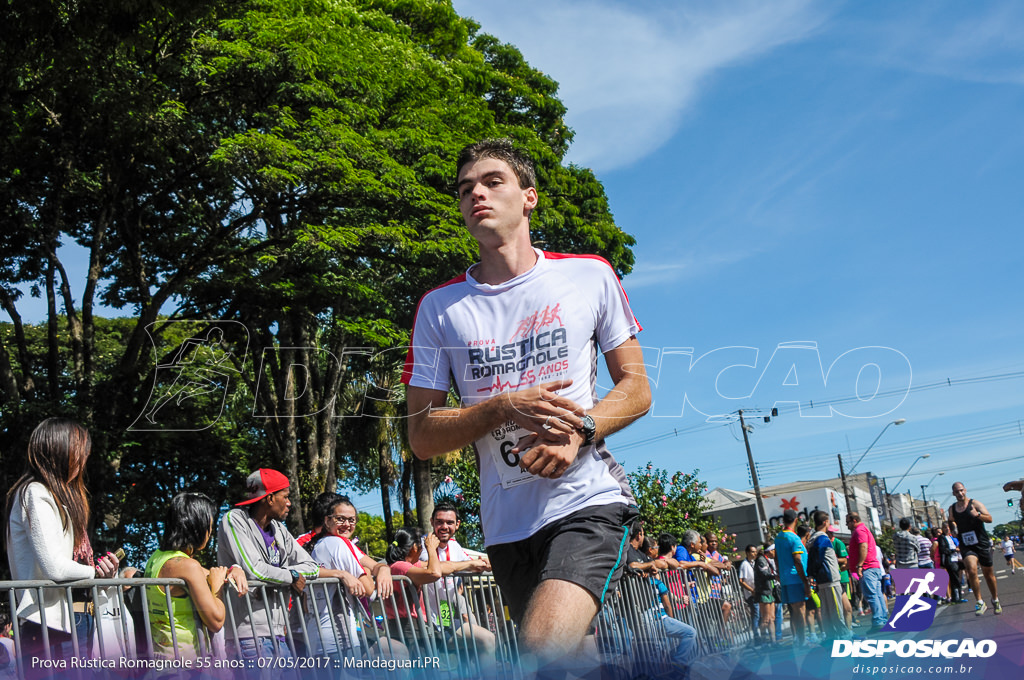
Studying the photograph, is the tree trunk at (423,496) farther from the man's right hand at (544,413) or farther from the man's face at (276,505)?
the man's right hand at (544,413)

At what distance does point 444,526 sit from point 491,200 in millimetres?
5323

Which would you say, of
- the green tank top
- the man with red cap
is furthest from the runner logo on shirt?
the man with red cap

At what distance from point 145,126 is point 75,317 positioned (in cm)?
450

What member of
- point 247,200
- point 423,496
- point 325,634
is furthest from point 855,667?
point 423,496

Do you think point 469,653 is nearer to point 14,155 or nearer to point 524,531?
point 524,531

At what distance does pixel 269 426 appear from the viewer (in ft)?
62.5

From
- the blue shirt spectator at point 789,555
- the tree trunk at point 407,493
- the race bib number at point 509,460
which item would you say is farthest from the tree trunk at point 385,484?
the race bib number at point 509,460

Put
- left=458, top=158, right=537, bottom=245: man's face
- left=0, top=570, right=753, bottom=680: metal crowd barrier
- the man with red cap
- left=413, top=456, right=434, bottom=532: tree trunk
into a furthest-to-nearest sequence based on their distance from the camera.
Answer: left=413, top=456, right=434, bottom=532: tree trunk
the man with red cap
left=0, top=570, right=753, bottom=680: metal crowd barrier
left=458, top=158, right=537, bottom=245: man's face

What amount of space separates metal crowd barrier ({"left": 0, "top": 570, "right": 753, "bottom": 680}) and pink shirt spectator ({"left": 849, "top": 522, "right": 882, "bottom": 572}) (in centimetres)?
603

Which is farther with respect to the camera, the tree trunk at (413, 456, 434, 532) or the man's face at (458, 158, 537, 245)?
the tree trunk at (413, 456, 434, 532)

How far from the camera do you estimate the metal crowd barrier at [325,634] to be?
3.72m

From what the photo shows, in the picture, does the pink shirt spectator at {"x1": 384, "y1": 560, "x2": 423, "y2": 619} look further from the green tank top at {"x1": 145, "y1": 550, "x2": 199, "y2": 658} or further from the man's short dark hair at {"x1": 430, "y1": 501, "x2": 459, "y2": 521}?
the man's short dark hair at {"x1": 430, "y1": 501, "x2": 459, "y2": 521}

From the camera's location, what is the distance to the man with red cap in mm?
4719

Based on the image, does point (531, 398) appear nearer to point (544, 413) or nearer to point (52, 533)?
point (544, 413)
